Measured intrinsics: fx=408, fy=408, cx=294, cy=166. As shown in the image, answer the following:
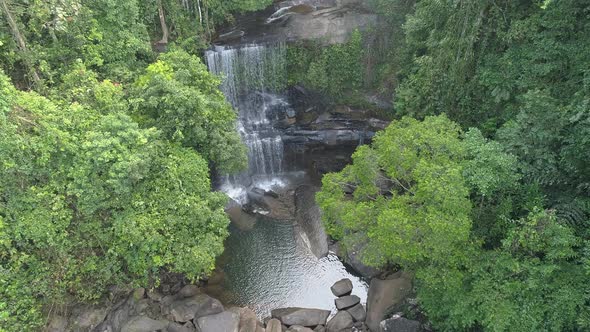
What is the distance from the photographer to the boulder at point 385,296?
18.2 m

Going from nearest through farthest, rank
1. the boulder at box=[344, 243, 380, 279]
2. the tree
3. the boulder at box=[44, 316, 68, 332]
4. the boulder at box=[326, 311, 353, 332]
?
the tree
the boulder at box=[44, 316, 68, 332]
the boulder at box=[326, 311, 353, 332]
the boulder at box=[344, 243, 380, 279]

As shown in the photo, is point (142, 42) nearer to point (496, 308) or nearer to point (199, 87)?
point (199, 87)

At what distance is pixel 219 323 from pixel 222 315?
39 cm

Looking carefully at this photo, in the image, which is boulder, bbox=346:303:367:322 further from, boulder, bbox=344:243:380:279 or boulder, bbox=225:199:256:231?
boulder, bbox=225:199:256:231

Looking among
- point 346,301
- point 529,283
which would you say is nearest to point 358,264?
point 346,301

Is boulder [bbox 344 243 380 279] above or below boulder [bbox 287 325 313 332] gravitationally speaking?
above

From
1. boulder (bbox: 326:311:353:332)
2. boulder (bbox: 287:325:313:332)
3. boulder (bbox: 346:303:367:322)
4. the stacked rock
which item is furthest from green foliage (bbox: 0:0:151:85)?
boulder (bbox: 346:303:367:322)

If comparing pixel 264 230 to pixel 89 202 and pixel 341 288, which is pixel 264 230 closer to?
pixel 341 288

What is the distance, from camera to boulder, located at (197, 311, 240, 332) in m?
17.7

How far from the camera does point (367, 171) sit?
16266mm

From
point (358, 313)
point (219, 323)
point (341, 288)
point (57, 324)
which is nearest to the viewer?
point (57, 324)

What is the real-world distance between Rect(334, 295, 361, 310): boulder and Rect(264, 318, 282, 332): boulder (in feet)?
10.1

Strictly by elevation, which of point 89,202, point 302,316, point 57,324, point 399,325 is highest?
point 89,202

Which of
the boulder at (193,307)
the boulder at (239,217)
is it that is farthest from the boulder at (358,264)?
the boulder at (193,307)
